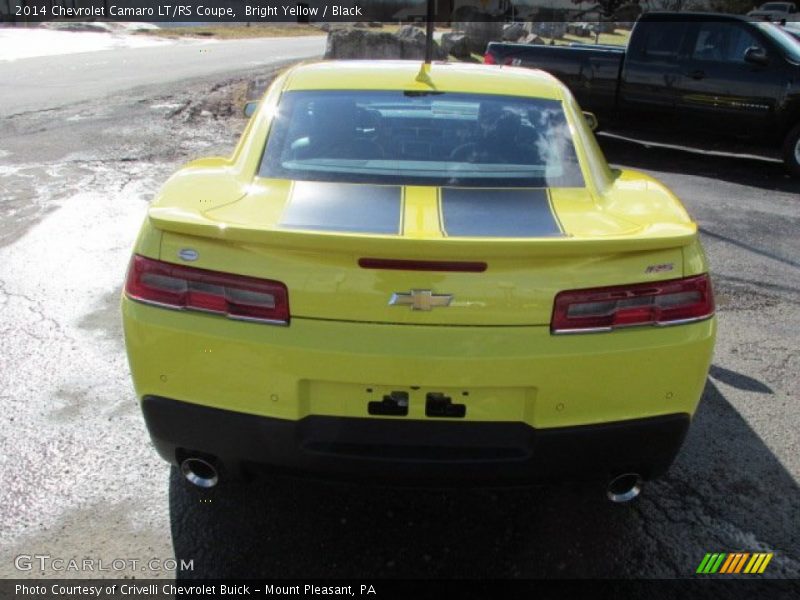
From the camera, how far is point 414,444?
88.2 inches

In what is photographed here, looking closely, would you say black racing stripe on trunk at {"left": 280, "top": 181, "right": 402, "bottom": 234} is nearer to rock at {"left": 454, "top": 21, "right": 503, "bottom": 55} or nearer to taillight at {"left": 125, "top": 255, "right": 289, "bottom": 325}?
taillight at {"left": 125, "top": 255, "right": 289, "bottom": 325}

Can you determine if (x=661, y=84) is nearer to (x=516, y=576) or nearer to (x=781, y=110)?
(x=781, y=110)

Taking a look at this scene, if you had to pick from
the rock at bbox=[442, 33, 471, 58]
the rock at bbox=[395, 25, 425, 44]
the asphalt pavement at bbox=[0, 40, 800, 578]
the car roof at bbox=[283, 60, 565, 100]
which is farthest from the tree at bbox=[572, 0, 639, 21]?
the car roof at bbox=[283, 60, 565, 100]

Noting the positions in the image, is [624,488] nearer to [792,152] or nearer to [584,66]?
[792,152]

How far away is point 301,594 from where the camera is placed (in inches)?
95.4

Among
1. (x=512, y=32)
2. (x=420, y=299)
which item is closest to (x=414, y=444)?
(x=420, y=299)

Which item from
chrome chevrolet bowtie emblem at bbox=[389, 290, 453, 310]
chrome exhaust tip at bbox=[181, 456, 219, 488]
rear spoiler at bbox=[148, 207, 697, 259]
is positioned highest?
rear spoiler at bbox=[148, 207, 697, 259]

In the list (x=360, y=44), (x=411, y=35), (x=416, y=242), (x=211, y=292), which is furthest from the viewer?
(x=411, y=35)

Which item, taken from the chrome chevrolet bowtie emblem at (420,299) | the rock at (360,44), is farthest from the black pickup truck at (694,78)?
the chrome chevrolet bowtie emblem at (420,299)

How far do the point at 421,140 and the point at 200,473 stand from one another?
1.60m

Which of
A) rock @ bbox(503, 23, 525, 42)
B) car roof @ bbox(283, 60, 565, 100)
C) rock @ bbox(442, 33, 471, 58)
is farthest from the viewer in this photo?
rock @ bbox(503, 23, 525, 42)

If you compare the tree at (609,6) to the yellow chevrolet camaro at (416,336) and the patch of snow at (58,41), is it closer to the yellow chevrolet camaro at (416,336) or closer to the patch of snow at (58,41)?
the patch of snow at (58,41)

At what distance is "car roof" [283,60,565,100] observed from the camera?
3.30 m

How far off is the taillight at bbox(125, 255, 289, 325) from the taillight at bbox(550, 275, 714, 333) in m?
0.84
